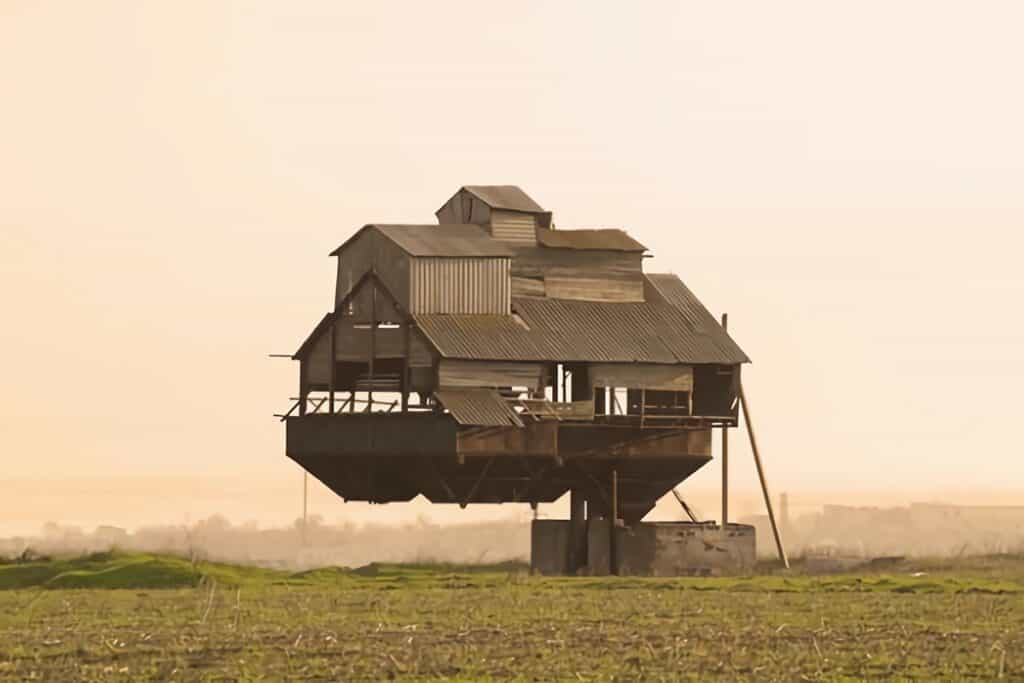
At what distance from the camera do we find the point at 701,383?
6688 centimetres

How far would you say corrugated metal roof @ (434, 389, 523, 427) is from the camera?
198ft

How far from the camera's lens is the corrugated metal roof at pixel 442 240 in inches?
2499

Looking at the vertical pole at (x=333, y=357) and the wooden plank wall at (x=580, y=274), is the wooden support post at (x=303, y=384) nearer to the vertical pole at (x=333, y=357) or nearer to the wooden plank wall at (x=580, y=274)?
the vertical pole at (x=333, y=357)

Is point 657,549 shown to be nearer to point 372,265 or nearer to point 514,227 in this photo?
point 514,227

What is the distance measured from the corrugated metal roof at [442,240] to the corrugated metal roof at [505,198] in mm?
843

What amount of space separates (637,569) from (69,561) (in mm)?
14600

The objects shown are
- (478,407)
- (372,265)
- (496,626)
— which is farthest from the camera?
(372,265)

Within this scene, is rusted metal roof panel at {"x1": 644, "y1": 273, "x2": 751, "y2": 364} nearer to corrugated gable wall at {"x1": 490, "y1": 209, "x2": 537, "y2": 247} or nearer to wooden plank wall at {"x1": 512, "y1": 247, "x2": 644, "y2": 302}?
wooden plank wall at {"x1": 512, "y1": 247, "x2": 644, "y2": 302}

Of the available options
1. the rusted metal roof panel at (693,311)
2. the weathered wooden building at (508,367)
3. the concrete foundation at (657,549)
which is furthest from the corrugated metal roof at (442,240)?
the concrete foundation at (657,549)

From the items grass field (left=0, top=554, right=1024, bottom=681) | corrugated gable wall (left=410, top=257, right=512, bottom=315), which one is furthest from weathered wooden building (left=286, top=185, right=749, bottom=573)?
grass field (left=0, top=554, right=1024, bottom=681)

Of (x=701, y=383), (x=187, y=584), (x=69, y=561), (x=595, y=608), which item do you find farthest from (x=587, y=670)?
(x=701, y=383)

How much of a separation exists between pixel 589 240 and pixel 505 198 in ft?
8.32

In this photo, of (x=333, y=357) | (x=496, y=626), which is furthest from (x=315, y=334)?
(x=496, y=626)

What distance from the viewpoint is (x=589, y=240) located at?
6662 centimetres
